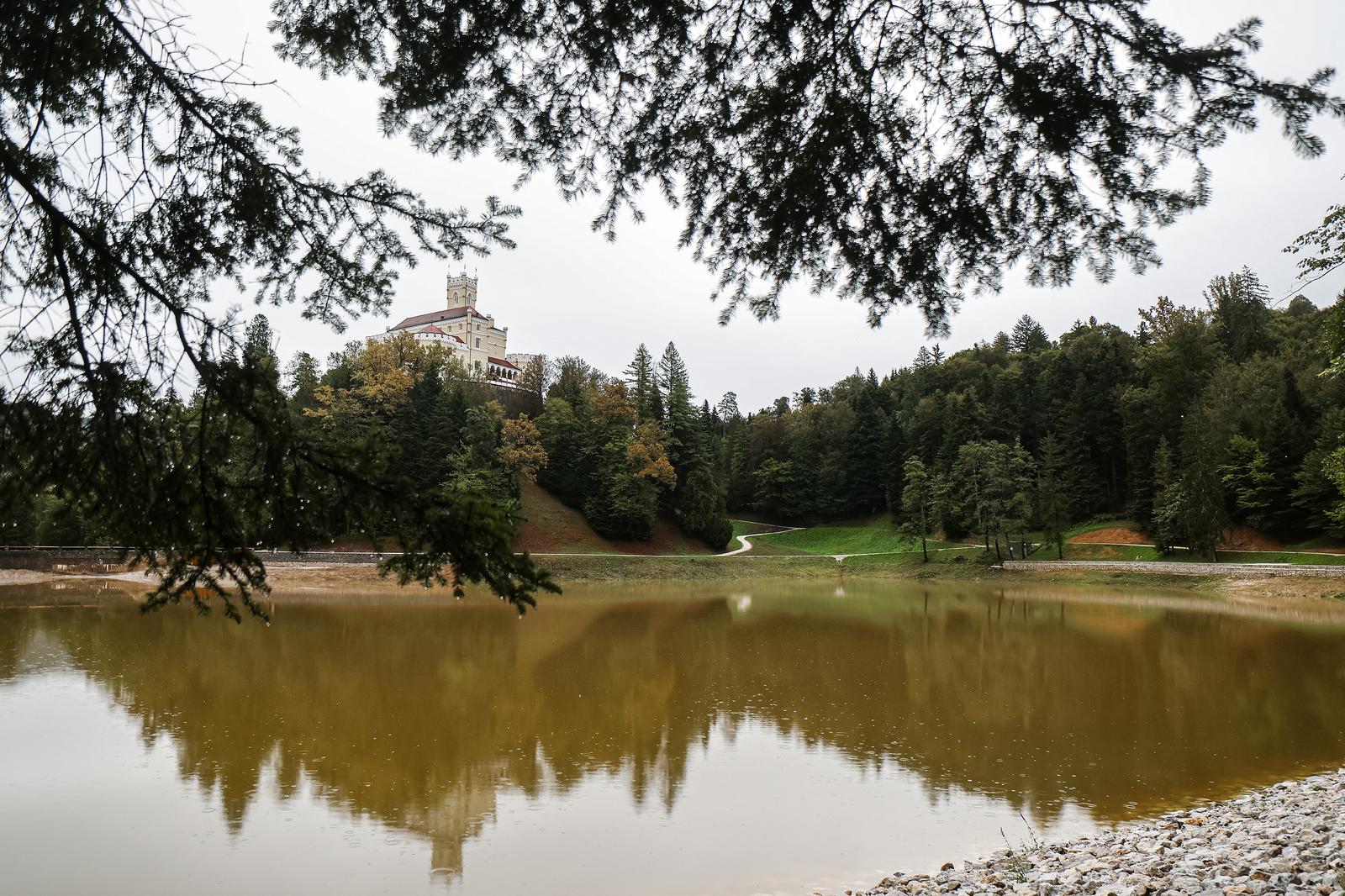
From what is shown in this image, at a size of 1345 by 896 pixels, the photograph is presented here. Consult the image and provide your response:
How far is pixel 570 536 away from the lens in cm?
4444

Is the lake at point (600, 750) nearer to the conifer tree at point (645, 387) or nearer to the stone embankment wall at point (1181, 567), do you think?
the stone embankment wall at point (1181, 567)

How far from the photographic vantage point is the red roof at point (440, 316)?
241ft

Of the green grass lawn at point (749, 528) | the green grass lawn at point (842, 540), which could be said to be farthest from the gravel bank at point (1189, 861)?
the green grass lawn at point (749, 528)

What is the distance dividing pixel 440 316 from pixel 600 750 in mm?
71413

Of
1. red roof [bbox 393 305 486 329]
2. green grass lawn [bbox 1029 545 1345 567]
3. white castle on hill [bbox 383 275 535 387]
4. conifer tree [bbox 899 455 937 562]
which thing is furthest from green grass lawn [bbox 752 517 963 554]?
red roof [bbox 393 305 486 329]

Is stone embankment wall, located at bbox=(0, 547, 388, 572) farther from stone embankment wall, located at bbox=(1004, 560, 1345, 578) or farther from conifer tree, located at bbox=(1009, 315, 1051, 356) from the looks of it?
conifer tree, located at bbox=(1009, 315, 1051, 356)

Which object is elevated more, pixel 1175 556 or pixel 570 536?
pixel 570 536

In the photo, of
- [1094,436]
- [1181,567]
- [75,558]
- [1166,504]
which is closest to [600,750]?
[1181,567]

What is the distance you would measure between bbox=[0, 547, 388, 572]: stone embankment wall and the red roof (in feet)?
135

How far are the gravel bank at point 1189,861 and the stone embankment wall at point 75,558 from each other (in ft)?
100

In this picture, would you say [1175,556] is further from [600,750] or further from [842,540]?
[600,750]

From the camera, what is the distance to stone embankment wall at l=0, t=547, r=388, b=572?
32.2m

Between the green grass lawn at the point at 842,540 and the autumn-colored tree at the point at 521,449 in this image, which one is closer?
the autumn-colored tree at the point at 521,449

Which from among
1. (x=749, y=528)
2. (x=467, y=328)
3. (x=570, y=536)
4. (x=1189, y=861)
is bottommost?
(x=749, y=528)
